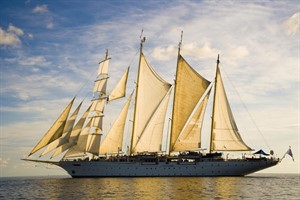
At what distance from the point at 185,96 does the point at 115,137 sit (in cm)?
1544

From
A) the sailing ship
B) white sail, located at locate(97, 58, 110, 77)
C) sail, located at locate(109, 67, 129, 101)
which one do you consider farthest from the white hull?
white sail, located at locate(97, 58, 110, 77)

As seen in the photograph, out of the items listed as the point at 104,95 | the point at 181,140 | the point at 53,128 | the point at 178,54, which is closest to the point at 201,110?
the point at 181,140

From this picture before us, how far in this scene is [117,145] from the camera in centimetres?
7119

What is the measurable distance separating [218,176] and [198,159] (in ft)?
16.6

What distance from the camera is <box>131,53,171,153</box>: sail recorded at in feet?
238

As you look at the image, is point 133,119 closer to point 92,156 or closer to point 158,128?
point 158,128

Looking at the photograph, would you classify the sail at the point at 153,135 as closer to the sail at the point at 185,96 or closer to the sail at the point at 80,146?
the sail at the point at 185,96

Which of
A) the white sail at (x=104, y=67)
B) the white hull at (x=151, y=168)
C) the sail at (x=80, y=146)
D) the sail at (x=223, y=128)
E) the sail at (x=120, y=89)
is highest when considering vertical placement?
the white sail at (x=104, y=67)

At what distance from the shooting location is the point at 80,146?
70.8 m

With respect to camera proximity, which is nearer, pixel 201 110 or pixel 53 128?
pixel 53 128

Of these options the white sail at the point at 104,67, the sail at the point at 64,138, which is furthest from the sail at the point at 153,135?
the white sail at the point at 104,67

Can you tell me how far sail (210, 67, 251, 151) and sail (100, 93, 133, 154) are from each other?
1761 centimetres

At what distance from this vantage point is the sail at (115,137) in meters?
70.3

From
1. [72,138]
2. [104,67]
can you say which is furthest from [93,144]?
[104,67]
